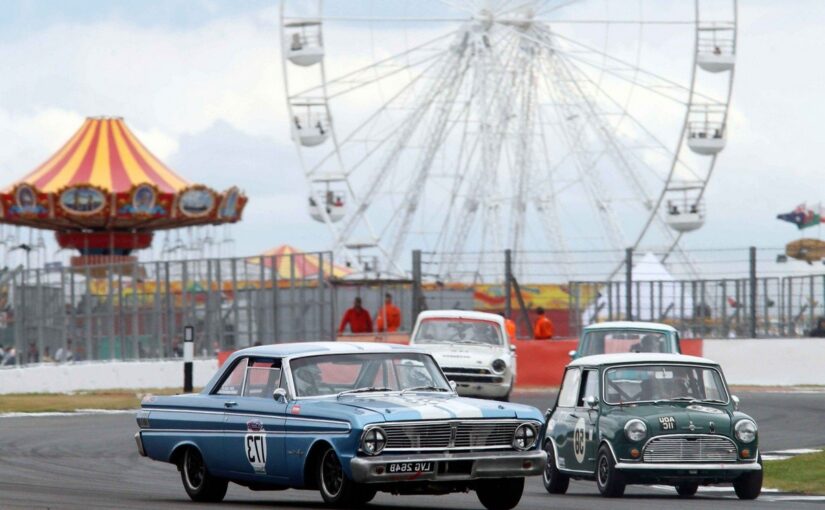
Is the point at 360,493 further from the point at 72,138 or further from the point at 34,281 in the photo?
the point at 72,138

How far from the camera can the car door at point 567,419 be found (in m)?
14.1

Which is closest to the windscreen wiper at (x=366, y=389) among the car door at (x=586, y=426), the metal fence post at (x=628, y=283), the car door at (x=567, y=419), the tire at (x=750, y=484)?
the car door at (x=586, y=426)

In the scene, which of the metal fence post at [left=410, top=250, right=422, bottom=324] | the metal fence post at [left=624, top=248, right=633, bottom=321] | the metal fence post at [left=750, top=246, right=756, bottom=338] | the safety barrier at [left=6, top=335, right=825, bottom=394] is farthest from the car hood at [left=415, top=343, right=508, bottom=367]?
the metal fence post at [left=750, top=246, right=756, bottom=338]

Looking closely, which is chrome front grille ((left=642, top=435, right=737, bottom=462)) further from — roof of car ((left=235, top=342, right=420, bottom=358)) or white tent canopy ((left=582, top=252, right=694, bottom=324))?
white tent canopy ((left=582, top=252, right=694, bottom=324))

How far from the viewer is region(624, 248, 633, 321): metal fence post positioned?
32.0m

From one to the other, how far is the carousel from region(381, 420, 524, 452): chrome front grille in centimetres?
4896

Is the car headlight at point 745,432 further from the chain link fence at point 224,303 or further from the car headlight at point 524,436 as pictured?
the chain link fence at point 224,303

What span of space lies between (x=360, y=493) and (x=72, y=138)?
5396 centimetres

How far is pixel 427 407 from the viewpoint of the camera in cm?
1134

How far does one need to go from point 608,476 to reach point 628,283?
19441 millimetres

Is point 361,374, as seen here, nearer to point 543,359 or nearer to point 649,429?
point 649,429

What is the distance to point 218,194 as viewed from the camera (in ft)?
207

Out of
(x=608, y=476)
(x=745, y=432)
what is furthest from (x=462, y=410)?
(x=745, y=432)

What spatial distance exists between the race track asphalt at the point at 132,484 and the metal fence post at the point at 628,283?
8.98 metres
